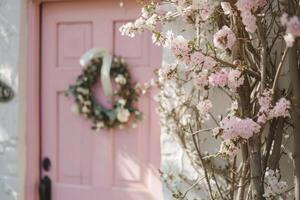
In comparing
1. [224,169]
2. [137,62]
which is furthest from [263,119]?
[137,62]

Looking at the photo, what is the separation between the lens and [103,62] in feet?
10.7

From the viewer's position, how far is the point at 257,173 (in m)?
2.28

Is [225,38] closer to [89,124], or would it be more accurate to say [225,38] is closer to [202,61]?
[202,61]

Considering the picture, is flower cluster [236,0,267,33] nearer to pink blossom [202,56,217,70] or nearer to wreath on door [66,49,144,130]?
pink blossom [202,56,217,70]

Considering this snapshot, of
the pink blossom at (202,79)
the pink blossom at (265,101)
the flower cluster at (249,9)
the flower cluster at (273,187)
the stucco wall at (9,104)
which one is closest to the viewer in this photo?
the flower cluster at (249,9)

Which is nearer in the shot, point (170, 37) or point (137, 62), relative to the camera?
point (170, 37)

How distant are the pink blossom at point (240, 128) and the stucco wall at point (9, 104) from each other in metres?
1.75

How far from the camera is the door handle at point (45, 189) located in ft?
11.4

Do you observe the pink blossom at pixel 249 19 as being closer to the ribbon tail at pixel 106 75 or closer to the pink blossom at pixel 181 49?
the pink blossom at pixel 181 49

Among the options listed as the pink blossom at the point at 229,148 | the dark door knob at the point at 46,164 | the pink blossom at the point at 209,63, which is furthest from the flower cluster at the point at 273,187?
the dark door knob at the point at 46,164

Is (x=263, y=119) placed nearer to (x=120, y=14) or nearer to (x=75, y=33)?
(x=120, y=14)

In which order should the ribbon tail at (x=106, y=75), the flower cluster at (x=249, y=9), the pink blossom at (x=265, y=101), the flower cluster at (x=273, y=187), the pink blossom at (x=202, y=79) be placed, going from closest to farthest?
1. the flower cluster at (x=249, y=9)
2. the pink blossom at (x=265, y=101)
3. the flower cluster at (x=273, y=187)
4. the pink blossom at (x=202, y=79)
5. the ribbon tail at (x=106, y=75)

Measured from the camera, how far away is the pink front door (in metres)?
3.25

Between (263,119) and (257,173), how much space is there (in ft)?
0.93
